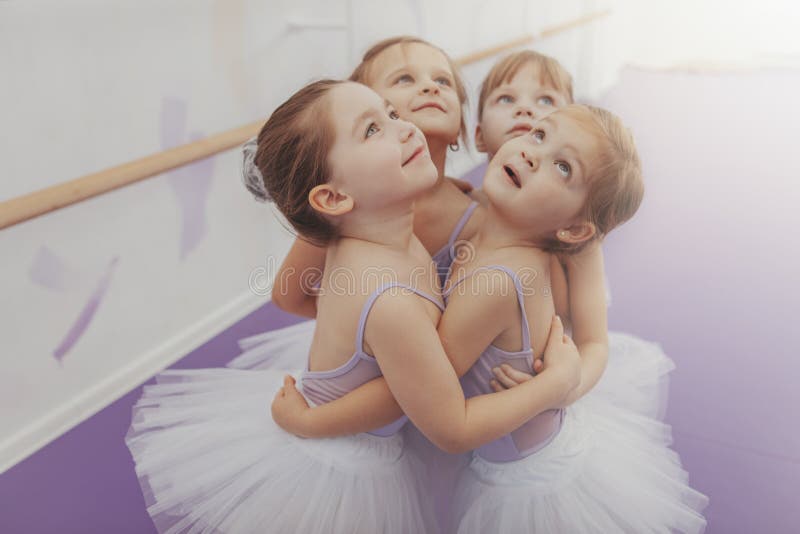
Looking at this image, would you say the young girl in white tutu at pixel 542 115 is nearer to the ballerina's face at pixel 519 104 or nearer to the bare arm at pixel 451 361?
the ballerina's face at pixel 519 104

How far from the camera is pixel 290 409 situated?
1.04 metres

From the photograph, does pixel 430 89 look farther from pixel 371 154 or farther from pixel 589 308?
pixel 589 308

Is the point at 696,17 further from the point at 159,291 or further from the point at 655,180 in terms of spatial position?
the point at 159,291

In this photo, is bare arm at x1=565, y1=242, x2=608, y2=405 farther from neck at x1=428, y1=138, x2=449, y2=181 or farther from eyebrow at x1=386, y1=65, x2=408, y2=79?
eyebrow at x1=386, y1=65, x2=408, y2=79

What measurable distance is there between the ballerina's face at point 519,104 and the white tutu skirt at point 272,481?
51 cm

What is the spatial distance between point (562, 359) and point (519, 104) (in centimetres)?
41

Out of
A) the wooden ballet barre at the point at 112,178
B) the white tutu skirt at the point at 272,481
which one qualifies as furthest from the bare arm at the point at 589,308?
the wooden ballet barre at the point at 112,178

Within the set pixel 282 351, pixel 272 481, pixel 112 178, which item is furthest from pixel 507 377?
pixel 112 178

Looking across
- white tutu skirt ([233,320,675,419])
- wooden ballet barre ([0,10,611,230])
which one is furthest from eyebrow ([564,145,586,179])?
wooden ballet barre ([0,10,611,230])

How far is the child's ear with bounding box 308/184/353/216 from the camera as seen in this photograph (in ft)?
2.90

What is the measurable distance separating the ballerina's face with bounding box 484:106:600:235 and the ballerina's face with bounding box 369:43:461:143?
14cm

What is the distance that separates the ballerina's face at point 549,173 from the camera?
0.90 metres

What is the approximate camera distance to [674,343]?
1.84 m

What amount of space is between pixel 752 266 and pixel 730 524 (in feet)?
3.95
